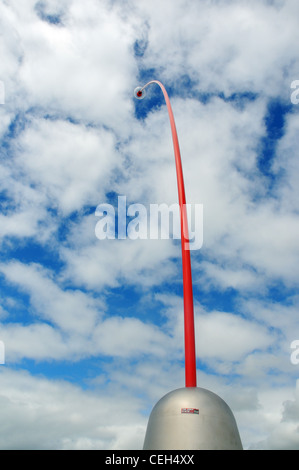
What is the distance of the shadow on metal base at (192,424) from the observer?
41.9 ft

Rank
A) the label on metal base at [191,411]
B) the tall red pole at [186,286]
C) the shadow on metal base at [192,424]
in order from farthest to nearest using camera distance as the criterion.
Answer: the tall red pole at [186,286] < the label on metal base at [191,411] < the shadow on metal base at [192,424]

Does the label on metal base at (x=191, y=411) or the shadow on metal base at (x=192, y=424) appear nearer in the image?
the shadow on metal base at (x=192, y=424)

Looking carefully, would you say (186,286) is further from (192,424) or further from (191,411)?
(192,424)

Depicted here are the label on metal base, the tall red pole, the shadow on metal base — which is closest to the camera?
the shadow on metal base

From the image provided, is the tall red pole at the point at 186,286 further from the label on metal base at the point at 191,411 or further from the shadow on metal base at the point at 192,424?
the label on metal base at the point at 191,411

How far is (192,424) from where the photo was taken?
42.8 ft

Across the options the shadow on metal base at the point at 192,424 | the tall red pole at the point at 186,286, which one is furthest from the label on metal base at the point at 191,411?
the tall red pole at the point at 186,286

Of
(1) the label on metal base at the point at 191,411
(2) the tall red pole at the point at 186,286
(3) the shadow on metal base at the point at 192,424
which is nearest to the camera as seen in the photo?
(3) the shadow on metal base at the point at 192,424

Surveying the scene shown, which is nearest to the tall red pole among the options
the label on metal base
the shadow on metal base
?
the shadow on metal base

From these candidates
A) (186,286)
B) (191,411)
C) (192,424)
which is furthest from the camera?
(186,286)

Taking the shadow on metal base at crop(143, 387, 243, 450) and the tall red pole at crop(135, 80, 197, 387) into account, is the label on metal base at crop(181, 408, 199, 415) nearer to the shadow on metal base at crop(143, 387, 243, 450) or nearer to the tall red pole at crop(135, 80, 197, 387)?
the shadow on metal base at crop(143, 387, 243, 450)

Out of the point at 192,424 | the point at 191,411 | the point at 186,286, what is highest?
the point at 186,286

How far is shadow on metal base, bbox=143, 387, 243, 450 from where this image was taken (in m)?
12.8

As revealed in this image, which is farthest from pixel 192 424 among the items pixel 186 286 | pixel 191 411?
pixel 186 286
